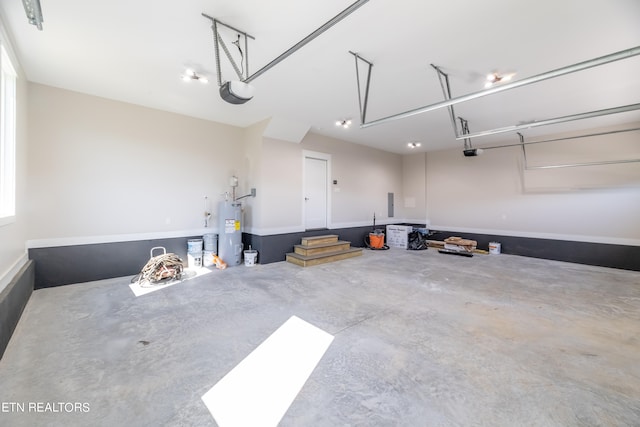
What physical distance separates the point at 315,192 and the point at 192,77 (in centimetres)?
369

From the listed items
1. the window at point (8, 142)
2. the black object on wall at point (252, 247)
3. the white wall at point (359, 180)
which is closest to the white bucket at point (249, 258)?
→ the black object on wall at point (252, 247)

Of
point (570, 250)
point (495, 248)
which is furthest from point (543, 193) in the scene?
point (495, 248)

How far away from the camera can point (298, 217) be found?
607 centimetres

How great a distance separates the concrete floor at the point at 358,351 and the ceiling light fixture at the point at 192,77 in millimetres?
3137

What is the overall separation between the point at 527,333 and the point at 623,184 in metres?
5.36

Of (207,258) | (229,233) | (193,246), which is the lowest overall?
(207,258)

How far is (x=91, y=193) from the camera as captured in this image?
164 inches

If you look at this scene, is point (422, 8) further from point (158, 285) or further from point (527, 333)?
→ point (158, 285)

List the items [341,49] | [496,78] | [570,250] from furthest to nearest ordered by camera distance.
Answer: [570,250]
[496,78]
[341,49]

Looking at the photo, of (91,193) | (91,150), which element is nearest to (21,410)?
(91,193)

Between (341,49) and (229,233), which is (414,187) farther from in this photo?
(341,49)

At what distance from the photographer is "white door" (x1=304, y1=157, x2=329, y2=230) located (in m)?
6.30

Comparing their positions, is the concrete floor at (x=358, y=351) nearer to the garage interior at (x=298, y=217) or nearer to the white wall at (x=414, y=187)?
the garage interior at (x=298, y=217)

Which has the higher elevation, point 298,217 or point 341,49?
point 341,49
